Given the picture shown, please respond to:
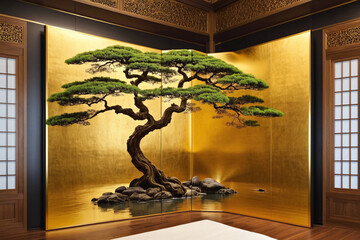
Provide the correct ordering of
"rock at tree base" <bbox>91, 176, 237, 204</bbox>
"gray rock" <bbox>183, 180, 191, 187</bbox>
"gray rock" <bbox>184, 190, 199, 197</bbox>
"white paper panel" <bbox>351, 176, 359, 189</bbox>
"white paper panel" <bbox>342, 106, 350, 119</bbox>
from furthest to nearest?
1. "gray rock" <bbox>183, 180, 191, 187</bbox>
2. "gray rock" <bbox>184, 190, 199, 197</bbox>
3. "rock at tree base" <bbox>91, 176, 237, 204</bbox>
4. "white paper panel" <bbox>342, 106, 350, 119</bbox>
5. "white paper panel" <bbox>351, 176, 359, 189</bbox>

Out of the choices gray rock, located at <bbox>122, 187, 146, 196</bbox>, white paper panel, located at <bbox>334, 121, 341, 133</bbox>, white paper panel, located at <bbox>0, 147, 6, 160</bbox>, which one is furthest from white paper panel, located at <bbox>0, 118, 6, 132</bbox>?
white paper panel, located at <bbox>334, 121, 341, 133</bbox>

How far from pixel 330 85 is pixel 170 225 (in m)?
2.72

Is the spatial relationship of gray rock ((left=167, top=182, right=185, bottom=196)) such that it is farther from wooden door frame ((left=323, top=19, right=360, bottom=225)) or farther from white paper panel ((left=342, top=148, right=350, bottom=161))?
white paper panel ((left=342, top=148, right=350, bottom=161))

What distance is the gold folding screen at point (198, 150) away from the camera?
13.7ft

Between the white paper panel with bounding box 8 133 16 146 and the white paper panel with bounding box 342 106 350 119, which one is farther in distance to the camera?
the white paper panel with bounding box 342 106 350 119

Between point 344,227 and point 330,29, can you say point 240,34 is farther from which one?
point 344,227

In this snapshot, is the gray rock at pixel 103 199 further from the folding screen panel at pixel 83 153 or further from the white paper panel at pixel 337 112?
the white paper panel at pixel 337 112

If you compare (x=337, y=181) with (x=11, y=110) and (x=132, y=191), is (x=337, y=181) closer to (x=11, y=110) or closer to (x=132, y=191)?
(x=132, y=191)

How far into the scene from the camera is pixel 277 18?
4.66 meters

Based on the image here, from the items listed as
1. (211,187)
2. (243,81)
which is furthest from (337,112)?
(211,187)

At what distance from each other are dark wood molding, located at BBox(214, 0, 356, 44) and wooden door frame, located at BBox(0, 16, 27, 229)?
2.97 metres

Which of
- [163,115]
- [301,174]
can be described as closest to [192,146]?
[163,115]

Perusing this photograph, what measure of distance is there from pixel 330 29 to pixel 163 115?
246 cm

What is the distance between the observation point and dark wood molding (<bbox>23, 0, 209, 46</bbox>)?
165 inches
